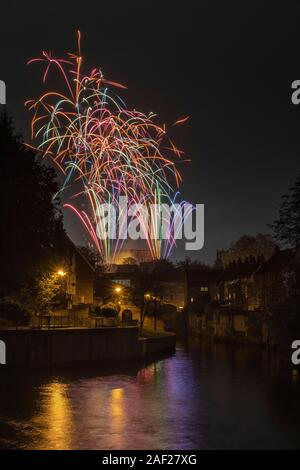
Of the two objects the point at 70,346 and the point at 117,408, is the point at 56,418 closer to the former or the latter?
the point at 117,408

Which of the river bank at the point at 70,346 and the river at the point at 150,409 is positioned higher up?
the river bank at the point at 70,346

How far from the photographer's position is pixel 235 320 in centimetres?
11875

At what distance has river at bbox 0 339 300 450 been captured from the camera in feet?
116

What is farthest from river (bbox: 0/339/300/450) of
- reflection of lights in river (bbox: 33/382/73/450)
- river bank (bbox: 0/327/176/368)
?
river bank (bbox: 0/327/176/368)

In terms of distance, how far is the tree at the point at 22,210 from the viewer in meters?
57.2

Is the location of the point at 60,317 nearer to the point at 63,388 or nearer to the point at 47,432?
the point at 63,388

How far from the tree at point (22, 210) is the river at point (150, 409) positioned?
8.70 metres

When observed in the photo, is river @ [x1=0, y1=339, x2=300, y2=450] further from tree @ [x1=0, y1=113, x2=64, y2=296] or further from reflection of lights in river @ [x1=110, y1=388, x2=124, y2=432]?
A: tree @ [x1=0, y1=113, x2=64, y2=296]

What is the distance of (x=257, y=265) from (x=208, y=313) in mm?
12738

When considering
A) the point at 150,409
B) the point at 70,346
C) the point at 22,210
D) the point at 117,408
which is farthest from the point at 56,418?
the point at 70,346

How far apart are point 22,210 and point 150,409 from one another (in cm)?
2055

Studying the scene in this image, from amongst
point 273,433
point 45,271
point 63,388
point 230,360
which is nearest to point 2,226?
point 45,271

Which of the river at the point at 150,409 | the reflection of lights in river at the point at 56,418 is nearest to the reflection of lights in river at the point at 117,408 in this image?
the river at the point at 150,409

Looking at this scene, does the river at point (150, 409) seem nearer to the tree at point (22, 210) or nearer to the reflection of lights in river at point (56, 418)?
the reflection of lights in river at point (56, 418)
